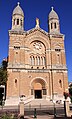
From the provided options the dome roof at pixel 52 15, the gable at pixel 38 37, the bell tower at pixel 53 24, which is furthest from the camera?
the dome roof at pixel 52 15

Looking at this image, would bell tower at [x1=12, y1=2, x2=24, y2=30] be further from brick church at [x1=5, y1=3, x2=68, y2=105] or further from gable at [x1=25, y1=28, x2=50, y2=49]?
gable at [x1=25, y1=28, x2=50, y2=49]

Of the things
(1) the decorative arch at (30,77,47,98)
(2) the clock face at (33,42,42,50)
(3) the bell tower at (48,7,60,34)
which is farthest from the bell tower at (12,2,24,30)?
(1) the decorative arch at (30,77,47,98)

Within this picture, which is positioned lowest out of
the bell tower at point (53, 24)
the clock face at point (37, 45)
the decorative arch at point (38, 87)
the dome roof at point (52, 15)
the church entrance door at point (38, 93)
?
the church entrance door at point (38, 93)

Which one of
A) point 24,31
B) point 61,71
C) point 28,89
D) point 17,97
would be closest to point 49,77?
point 61,71

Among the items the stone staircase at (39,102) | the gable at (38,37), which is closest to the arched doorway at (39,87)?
the stone staircase at (39,102)

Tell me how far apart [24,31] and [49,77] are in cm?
1303

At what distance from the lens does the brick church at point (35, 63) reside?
38.5 meters

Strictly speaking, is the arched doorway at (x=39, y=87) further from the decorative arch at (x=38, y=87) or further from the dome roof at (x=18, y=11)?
the dome roof at (x=18, y=11)

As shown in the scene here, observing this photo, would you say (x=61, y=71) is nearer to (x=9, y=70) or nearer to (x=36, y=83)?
(x=36, y=83)

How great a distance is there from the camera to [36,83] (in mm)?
40688

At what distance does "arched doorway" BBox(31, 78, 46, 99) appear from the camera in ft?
131

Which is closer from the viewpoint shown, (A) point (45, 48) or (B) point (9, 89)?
(B) point (9, 89)

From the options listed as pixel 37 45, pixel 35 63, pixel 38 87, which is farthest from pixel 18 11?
pixel 38 87

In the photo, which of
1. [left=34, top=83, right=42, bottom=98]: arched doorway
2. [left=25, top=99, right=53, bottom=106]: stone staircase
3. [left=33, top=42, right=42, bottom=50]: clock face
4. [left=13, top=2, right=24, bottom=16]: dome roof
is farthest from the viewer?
[left=13, top=2, right=24, bottom=16]: dome roof
